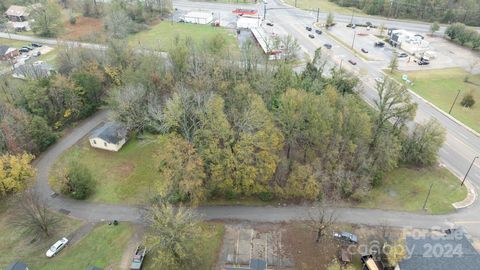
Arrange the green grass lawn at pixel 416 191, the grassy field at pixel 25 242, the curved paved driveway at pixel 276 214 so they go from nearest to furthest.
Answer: the grassy field at pixel 25 242 → the curved paved driveway at pixel 276 214 → the green grass lawn at pixel 416 191

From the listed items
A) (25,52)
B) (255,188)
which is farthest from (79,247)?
(25,52)

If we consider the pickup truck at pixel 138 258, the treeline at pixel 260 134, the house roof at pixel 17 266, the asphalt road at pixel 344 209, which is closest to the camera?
the house roof at pixel 17 266

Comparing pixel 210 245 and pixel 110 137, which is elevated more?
pixel 110 137

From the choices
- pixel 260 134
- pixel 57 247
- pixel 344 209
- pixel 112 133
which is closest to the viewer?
pixel 57 247

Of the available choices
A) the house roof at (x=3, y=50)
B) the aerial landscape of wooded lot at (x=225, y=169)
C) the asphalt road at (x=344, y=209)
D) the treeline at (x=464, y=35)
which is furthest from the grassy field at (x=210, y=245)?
the treeline at (x=464, y=35)

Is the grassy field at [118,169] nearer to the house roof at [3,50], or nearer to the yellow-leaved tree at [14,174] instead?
the yellow-leaved tree at [14,174]

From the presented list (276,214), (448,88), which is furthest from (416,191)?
(448,88)

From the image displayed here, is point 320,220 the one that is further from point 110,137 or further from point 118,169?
point 110,137
